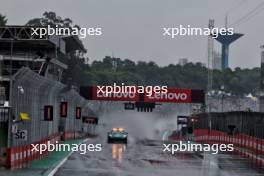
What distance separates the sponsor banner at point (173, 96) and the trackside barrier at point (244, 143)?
751 inches

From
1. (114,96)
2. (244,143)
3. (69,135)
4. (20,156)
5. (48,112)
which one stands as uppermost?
(114,96)

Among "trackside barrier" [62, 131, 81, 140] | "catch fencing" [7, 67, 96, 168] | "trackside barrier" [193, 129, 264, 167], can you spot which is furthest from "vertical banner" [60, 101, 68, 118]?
"trackside barrier" [193, 129, 264, 167]

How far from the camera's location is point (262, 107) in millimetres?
94562

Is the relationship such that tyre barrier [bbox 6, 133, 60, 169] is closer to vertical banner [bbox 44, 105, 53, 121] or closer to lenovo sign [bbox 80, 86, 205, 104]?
vertical banner [bbox 44, 105, 53, 121]

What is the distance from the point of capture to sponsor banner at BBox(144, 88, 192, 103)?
85.4 meters

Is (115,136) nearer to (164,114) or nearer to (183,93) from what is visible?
(183,93)

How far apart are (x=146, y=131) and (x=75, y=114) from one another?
27640 mm

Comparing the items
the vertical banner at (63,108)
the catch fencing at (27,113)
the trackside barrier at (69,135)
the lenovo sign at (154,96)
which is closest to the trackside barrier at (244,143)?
the catch fencing at (27,113)

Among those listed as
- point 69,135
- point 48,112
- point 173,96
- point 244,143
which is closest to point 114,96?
point 173,96

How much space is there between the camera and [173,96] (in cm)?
8594

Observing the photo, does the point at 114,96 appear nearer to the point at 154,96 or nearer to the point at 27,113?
the point at 154,96

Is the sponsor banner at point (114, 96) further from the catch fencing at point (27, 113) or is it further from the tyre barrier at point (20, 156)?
the tyre barrier at point (20, 156)

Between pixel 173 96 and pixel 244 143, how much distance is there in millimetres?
41943

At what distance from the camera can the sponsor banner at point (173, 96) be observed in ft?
280
